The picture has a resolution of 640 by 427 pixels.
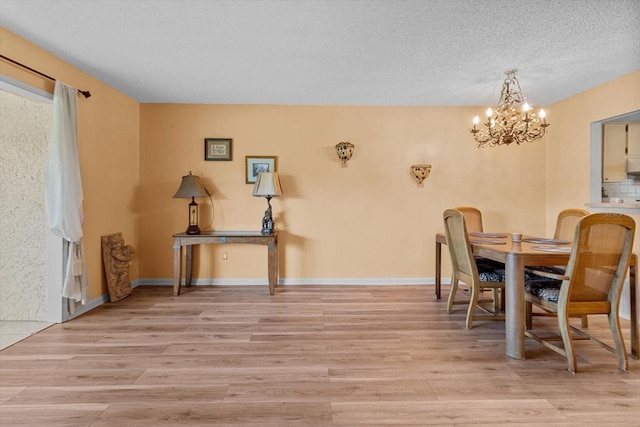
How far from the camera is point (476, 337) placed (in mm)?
2631

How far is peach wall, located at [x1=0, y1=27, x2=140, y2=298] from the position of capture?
9.23 ft

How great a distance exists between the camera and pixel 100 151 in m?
3.50

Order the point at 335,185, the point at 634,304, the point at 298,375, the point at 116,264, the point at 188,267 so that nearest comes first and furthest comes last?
the point at 298,375
the point at 634,304
the point at 116,264
the point at 188,267
the point at 335,185

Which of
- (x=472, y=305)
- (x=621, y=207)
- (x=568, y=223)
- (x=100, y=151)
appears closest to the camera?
(x=472, y=305)

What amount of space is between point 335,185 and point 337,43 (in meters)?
1.97

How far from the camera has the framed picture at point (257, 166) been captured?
4262mm

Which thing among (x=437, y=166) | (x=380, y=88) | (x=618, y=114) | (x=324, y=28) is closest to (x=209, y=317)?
(x=324, y=28)

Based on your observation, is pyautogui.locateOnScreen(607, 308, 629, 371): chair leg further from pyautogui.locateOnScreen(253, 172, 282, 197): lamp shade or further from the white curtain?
the white curtain

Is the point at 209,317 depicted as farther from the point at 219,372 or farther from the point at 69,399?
the point at 69,399

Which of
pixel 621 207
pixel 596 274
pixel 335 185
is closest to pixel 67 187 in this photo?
pixel 335 185

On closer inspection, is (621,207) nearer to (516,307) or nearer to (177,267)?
(516,307)

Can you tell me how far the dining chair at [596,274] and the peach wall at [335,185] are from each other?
221 centimetres

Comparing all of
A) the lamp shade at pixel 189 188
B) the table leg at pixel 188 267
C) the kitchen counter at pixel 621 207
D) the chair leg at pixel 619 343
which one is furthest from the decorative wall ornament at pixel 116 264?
the kitchen counter at pixel 621 207

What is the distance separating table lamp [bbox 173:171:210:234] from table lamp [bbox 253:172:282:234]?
677 mm
